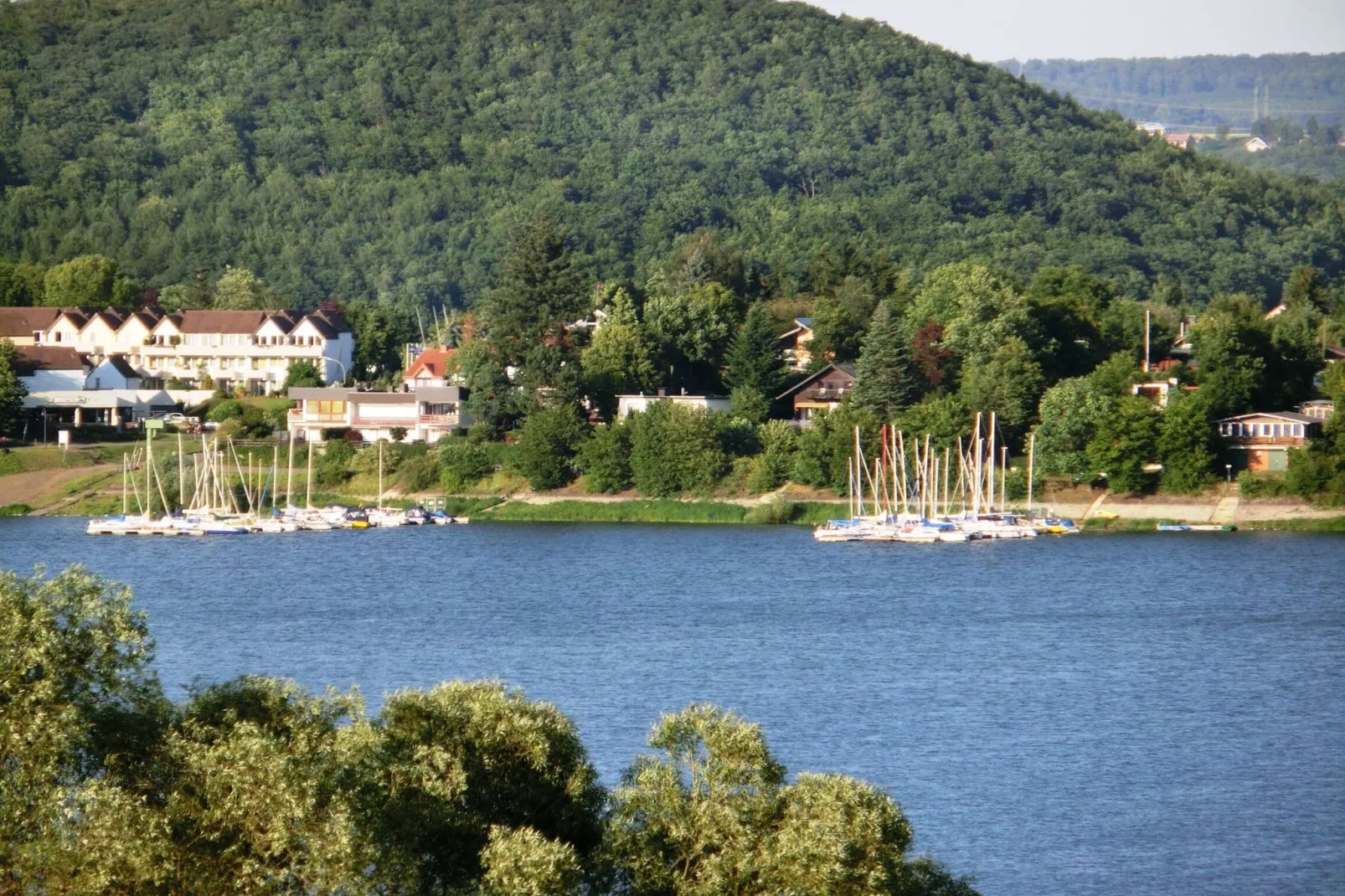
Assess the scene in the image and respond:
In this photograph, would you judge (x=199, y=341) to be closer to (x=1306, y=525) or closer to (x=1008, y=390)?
(x=1008, y=390)

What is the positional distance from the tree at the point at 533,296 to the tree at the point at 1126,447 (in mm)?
19856

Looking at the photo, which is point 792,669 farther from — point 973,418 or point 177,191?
point 177,191

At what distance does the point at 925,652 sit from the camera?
35.4m

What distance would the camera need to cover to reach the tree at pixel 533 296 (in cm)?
6688

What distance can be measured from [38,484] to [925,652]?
34.1 metres

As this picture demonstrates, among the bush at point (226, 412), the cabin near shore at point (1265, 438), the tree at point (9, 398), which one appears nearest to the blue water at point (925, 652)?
the cabin near shore at point (1265, 438)

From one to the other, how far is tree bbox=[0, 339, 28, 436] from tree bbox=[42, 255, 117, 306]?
62.8ft

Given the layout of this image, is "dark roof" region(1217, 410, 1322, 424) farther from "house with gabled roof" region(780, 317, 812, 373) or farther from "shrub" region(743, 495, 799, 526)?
"house with gabled roof" region(780, 317, 812, 373)

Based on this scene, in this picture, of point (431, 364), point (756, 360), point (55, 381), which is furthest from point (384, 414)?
point (756, 360)

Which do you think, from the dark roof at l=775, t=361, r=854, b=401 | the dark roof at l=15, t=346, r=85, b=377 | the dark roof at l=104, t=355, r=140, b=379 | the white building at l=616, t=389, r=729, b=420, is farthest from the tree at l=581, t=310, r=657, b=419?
the dark roof at l=15, t=346, r=85, b=377

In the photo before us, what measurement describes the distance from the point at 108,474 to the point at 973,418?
83.9 feet

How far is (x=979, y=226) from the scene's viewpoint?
11412 cm

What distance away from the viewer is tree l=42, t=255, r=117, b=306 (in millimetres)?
84375

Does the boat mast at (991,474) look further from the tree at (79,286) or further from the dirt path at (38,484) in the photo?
the tree at (79,286)
